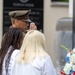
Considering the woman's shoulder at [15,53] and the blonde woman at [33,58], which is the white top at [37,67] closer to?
the blonde woman at [33,58]

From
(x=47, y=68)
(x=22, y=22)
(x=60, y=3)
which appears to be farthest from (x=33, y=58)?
(x=60, y=3)

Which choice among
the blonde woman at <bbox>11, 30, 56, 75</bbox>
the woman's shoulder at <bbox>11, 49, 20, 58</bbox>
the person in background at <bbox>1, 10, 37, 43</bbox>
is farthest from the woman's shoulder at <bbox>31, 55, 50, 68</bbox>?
the person in background at <bbox>1, 10, 37, 43</bbox>

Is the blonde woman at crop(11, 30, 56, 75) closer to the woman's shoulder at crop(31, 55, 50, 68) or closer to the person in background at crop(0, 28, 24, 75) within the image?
the woman's shoulder at crop(31, 55, 50, 68)

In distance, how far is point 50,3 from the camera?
612 inches

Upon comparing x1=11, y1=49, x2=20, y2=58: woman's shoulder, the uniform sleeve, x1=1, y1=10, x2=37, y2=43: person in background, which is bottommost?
the uniform sleeve

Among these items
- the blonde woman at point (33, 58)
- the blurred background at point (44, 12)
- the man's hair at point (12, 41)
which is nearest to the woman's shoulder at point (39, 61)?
the blonde woman at point (33, 58)

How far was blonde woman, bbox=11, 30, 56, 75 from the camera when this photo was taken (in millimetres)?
4355

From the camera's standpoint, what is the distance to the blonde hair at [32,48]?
4.39 meters

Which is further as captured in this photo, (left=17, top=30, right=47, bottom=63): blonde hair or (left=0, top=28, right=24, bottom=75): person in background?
(left=0, top=28, right=24, bottom=75): person in background

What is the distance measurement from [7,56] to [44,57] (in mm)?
622

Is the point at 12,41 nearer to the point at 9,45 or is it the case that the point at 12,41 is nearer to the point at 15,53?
the point at 9,45

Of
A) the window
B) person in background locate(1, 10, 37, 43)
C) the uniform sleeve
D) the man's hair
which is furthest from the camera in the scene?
the window

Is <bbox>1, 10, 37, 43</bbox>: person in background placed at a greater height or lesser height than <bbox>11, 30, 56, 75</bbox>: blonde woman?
greater

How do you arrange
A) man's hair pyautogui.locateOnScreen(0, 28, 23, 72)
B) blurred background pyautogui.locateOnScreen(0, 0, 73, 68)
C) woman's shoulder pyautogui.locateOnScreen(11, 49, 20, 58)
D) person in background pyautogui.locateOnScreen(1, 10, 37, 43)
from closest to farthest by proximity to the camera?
woman's shoulder pyautogui.locateOnScreen(11, 49, 20, 58) < man's hair pyautogui.locateOnScreen(0, 28, 23, 72) < person in background pyautogui.locateOnScreen(1, 10, 37, 43) < blurred background pyautogui.locateOnScreen(0, 0, 73, 68)
